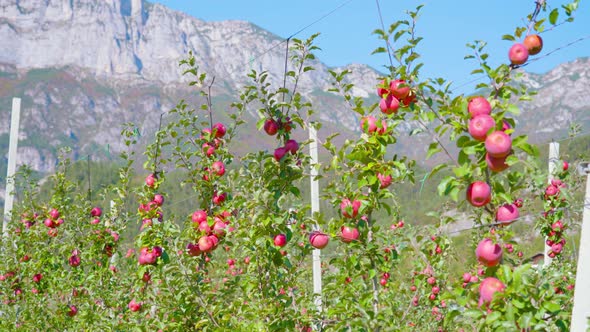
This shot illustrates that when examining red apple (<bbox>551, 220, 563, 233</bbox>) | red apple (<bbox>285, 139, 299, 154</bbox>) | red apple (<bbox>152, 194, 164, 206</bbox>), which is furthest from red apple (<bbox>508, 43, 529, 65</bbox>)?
red apple (<bbox>551, 220, 563, 233</bbox>)

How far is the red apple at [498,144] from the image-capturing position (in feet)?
6.98

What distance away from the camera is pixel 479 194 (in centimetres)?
225

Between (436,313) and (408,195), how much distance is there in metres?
116

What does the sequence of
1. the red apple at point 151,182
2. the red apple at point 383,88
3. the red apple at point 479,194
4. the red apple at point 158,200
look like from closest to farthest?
1. the red apple at point 479,194
2. the red apple at point 383,88
3. the red apple at point 158,200
4. the red apple at point 151,182

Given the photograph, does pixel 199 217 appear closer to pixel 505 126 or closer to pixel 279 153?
pixel 279 153

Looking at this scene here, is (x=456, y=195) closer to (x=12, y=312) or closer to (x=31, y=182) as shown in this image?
(x=31, y=182)

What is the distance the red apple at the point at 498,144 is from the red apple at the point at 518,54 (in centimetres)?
50

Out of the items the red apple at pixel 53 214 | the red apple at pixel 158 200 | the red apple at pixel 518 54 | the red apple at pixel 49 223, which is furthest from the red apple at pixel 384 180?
the red apple at pixel 49 223

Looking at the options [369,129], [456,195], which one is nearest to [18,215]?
[369,129]

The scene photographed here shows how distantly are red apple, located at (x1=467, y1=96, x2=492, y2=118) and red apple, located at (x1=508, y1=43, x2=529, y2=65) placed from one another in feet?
0.99

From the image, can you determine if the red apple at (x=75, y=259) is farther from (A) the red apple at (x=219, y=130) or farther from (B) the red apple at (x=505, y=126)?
(B) the red apple at (x=505, y=126)

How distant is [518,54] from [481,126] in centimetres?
50

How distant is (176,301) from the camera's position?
4105mm

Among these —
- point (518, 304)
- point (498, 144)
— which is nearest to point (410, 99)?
point (498, 144)
